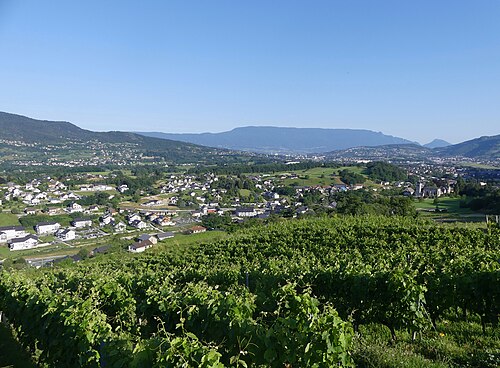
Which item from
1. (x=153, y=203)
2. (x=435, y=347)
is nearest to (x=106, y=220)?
(x=153, y=203)

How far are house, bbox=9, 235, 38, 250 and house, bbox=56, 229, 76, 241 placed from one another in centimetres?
390

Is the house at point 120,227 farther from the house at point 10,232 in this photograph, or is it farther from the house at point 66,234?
the house at point 10,232

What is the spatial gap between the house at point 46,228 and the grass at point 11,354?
189 ft

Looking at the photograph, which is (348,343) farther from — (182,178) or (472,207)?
(182,178)

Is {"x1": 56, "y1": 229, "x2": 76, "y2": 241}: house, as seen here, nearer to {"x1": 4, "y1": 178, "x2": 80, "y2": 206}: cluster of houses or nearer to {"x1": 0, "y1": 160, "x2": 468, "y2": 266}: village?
{"x1": 0, "y1": 160, "x2": 468, "y2": 266}: village

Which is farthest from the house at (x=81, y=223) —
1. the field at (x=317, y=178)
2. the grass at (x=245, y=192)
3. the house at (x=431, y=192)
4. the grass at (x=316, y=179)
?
the house at (x=431, y=192)

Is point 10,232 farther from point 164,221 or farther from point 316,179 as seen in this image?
point 316,179

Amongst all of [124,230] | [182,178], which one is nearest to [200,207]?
[124,230]

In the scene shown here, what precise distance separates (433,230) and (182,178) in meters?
94.8

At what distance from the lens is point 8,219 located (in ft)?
209

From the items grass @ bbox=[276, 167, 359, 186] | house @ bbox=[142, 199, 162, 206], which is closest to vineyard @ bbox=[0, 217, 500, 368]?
house @ bbox=[142, 199, 162, 206]

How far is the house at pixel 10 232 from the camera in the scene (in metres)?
54.0

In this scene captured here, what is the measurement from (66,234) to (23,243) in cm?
646

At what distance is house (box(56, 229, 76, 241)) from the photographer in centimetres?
5650
